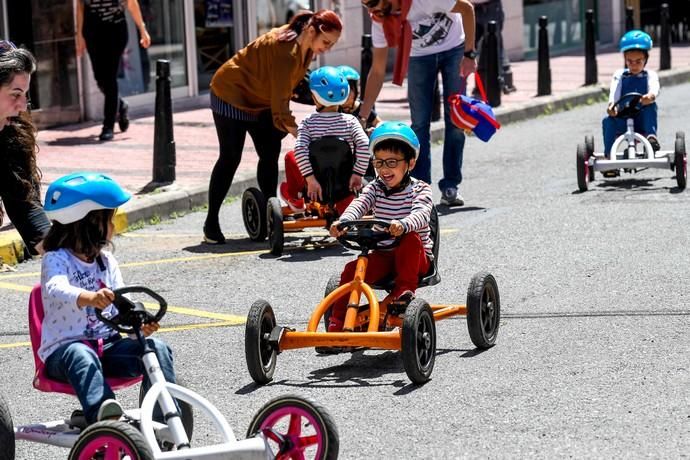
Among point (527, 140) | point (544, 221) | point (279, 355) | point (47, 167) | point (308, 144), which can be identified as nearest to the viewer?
point (279, 355)

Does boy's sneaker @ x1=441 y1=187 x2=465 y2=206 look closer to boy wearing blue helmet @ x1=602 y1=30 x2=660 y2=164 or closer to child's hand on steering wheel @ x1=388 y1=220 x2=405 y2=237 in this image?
boy wearing blue helmet @ x1=602 y1=30 x2=660 y2=164

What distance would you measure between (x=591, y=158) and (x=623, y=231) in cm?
185

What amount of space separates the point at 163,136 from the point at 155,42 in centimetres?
553

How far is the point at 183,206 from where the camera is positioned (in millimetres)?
11562

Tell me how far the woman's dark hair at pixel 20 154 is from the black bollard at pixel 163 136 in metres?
5.68

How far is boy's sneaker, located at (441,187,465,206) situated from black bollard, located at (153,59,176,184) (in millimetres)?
2223

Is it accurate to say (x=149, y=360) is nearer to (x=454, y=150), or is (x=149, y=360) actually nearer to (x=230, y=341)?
(x=230, y=341)

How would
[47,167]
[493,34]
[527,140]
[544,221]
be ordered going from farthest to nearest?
[493,34]
[527,140]
[47,167]
[544,221]

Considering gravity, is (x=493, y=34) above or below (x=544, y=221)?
above

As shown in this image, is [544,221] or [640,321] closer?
[640,321]

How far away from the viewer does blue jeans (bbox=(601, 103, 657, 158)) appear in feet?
38.6

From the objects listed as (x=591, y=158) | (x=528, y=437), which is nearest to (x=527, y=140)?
(x=591, y=158)

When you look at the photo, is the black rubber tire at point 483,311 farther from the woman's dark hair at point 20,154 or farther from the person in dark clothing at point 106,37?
the person in dark clothing at point 106,37

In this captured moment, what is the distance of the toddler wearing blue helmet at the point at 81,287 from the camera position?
510 cm
